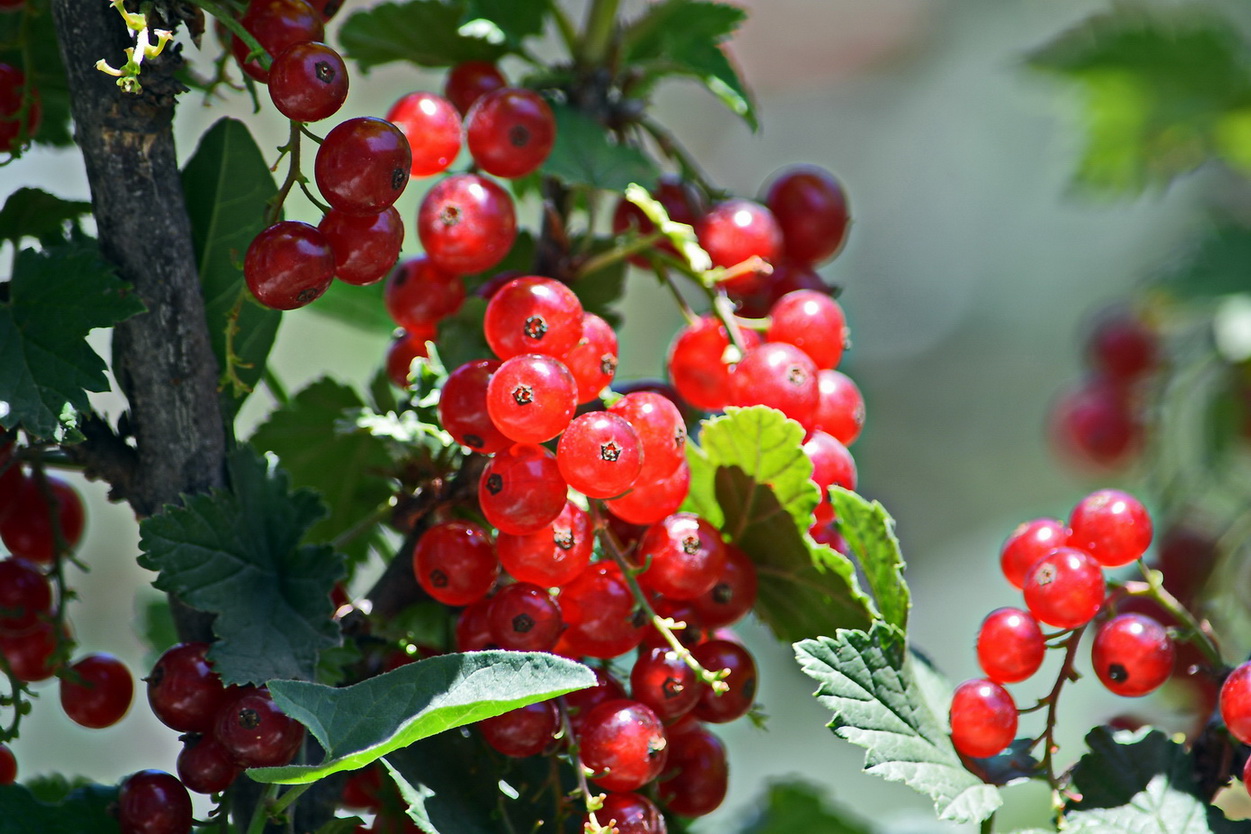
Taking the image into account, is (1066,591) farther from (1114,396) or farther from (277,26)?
(1114,396)

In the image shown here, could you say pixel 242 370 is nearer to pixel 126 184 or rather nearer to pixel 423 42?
pixel 126 184

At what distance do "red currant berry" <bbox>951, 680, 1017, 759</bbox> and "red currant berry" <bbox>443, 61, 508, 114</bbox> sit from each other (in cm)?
49

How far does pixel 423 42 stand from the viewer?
2.70 ft

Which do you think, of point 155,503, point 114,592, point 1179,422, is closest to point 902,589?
point 155,503

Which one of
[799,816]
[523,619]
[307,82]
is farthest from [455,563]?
[799,816]

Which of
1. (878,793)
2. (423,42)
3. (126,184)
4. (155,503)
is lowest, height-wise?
(878,793)

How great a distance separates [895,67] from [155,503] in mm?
3654

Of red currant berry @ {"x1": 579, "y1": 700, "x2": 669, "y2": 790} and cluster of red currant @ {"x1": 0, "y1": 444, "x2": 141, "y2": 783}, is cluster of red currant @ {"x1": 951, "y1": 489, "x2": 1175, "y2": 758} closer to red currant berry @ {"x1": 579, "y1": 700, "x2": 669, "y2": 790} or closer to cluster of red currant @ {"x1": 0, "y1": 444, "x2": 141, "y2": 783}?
A: red currant berry @ {"x1": 579, "y1": 700, "x2": 669, "y2": 790}

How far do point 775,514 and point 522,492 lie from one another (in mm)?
160

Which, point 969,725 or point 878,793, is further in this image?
point 878,793

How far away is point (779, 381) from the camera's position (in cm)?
68

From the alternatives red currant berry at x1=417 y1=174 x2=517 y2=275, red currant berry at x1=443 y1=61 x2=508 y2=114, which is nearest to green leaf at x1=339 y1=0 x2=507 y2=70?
red currant berry at x1=443 y1=61 x2=508 y2=114

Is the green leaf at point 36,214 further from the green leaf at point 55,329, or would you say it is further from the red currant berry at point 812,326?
the red currant berry at point 812,326

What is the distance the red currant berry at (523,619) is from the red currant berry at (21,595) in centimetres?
28
